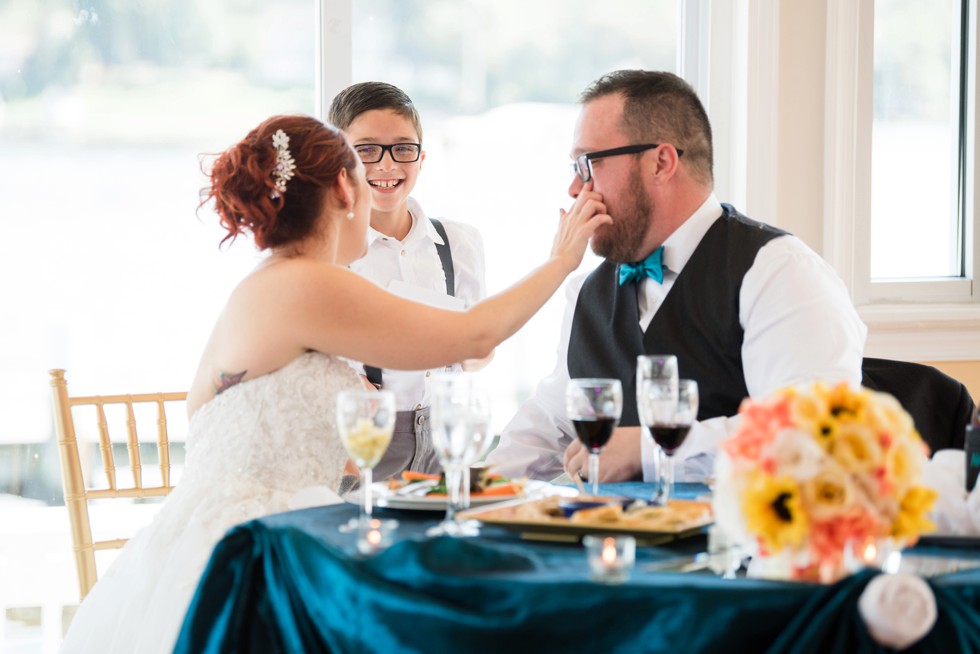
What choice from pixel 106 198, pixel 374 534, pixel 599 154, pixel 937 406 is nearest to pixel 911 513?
pixel 374 534

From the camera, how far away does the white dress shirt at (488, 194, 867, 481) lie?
2.21 m

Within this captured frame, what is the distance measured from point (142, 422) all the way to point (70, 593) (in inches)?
22.6

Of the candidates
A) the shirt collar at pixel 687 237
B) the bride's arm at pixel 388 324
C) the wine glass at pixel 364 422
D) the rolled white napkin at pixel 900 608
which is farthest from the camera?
the shirt collar at pixel 687 237

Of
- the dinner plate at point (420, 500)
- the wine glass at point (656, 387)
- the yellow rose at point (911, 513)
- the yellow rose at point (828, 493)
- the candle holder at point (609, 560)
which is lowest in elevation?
the dinner plate at point (420, 500)

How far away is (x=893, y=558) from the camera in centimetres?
131

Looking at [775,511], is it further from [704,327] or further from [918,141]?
[918,141]

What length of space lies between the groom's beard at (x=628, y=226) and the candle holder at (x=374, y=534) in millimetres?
1119

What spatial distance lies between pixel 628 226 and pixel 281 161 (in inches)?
30.9

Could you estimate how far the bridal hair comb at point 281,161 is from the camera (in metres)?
2.19

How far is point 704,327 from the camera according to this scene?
237 cm

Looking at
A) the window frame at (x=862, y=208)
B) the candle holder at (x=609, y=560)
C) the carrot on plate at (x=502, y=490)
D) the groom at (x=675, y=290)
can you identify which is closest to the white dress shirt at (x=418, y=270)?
the groom at (x=675, y=290)

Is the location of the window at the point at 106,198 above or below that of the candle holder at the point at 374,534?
above

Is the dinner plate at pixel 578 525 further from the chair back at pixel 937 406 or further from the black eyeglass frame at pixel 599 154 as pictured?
the black eyeglass frame at pixel 599 154

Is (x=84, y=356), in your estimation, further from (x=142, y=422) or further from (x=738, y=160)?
(x=738, y=160)
